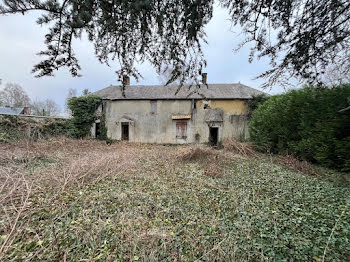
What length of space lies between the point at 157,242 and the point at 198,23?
296 centimetres

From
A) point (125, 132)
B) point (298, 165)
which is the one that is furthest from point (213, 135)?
point (298, 165)

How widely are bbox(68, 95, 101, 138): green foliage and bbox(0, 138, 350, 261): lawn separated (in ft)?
34.9

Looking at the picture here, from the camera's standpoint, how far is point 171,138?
48.1ft

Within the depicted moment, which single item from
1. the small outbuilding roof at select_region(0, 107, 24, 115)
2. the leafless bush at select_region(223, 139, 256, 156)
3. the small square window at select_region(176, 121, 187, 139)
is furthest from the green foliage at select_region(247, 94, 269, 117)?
the small outbuilding roof at select_region(0, 107, 24, 115)

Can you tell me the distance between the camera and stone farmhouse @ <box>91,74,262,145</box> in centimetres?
1404

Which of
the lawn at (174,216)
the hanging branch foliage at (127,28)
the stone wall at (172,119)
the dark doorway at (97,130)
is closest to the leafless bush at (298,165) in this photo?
the lawn at (174,216)

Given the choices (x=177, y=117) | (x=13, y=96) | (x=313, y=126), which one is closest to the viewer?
(x=313, y=126)

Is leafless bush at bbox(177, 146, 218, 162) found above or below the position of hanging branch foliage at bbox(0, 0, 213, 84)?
below

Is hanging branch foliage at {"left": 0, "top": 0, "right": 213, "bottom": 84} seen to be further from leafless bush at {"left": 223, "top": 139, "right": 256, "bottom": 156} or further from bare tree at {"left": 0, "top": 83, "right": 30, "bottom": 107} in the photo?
bare tree at {"left": 0, "top": 83, "right": 30, "bottom": 107}

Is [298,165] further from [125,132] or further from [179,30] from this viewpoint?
[125,132]

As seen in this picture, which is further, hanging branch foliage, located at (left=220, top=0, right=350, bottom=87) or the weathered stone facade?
the weathered stone facade

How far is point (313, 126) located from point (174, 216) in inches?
250

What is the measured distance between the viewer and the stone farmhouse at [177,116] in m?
14.0

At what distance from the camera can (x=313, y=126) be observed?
5.77 meters
